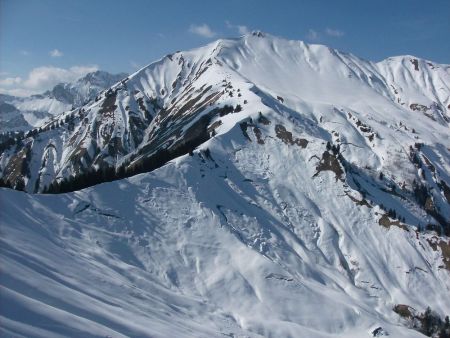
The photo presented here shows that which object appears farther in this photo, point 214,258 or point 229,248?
point 229,248

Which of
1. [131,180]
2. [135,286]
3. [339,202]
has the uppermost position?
[339,202]

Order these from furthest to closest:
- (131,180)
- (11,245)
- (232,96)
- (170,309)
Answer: (232,96) → (131,180) → (170,309) → (11,245)

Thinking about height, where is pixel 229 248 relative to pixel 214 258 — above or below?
above

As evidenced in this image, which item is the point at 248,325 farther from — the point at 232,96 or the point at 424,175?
the point at 424,175

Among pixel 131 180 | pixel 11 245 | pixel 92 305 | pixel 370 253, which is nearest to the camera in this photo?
pixel 92 305

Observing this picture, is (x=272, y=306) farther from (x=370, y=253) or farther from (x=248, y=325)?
(x=370, y=253)

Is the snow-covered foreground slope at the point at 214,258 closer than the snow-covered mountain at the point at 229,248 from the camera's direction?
Yes

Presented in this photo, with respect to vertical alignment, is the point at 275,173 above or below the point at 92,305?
above

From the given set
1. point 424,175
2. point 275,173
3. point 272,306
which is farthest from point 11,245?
point 424,175

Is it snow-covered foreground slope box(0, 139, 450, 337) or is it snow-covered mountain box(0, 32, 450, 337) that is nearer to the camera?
snow-covered foreground slope box(0, 139, 450, 337)

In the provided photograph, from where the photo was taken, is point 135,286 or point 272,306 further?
point 272,306
